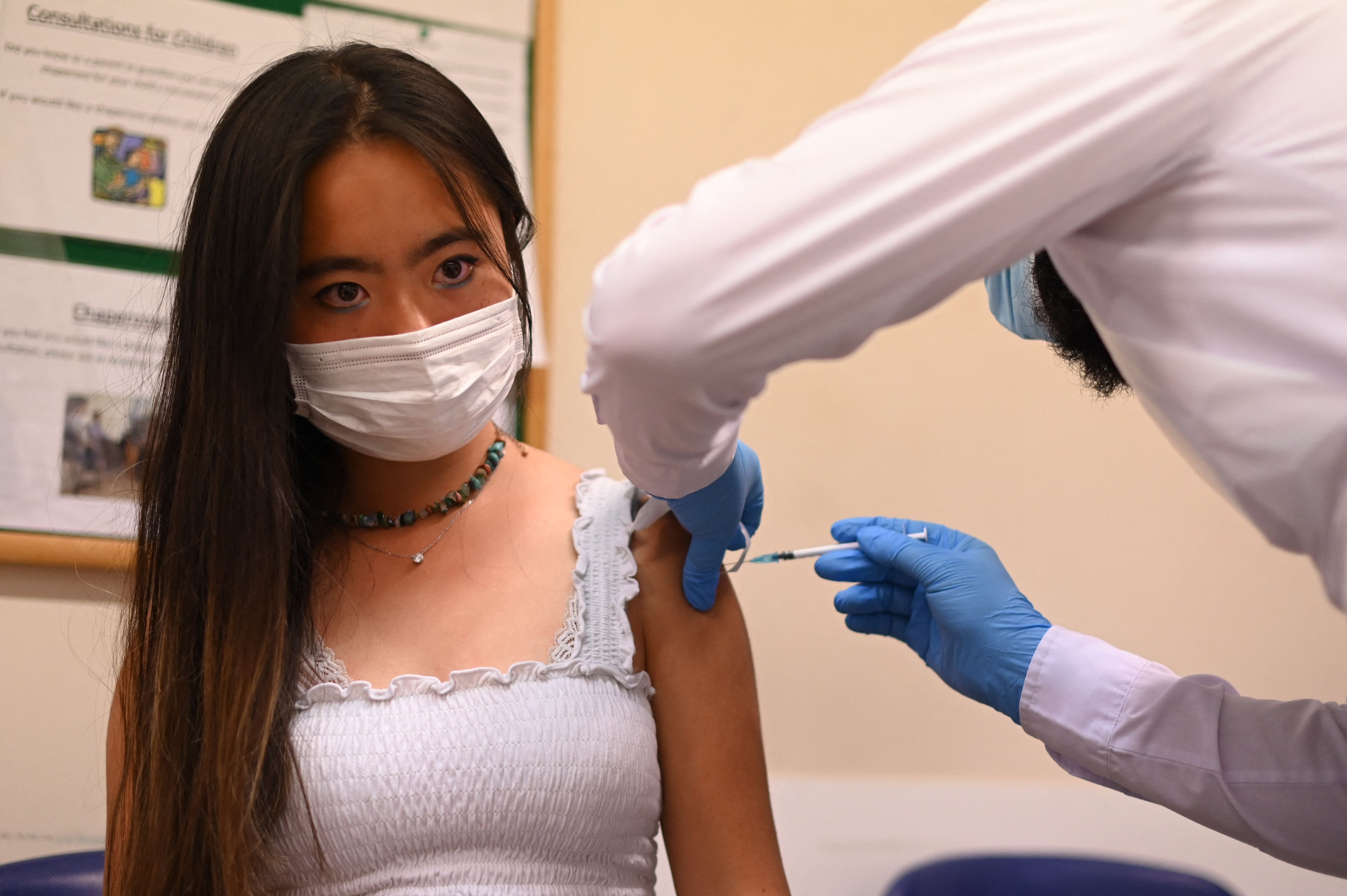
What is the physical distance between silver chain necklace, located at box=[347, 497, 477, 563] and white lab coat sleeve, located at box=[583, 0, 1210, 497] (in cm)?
69

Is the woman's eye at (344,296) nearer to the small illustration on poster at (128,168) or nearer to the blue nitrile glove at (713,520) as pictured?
the blue nitrile glove at (713,520)

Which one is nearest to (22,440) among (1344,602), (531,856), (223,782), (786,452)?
(223,782)

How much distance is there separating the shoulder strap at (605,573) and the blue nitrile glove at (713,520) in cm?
7

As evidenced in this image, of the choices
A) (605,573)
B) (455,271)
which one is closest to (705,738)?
(605,573)

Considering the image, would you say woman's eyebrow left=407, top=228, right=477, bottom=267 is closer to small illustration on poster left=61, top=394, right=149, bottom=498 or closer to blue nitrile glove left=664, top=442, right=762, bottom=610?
blue nitrile glove left=664, top=442, right=762, bottom=610

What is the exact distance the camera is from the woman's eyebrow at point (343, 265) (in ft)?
3.65

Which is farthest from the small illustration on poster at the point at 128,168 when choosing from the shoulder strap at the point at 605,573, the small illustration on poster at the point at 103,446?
the shoulder strap at the point at 605,573

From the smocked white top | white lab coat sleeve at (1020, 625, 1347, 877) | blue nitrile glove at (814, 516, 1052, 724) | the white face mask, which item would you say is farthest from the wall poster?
white lab coat sleeve at (1020, 625, 1347, 877)

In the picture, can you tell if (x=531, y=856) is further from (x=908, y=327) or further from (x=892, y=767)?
(x=908, y=327)

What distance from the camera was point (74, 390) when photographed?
1.58m

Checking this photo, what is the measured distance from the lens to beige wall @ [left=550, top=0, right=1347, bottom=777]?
1.79 metres

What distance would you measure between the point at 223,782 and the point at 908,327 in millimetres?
1384

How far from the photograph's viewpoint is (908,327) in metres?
1.90

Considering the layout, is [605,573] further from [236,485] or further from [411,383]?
[236,485]
